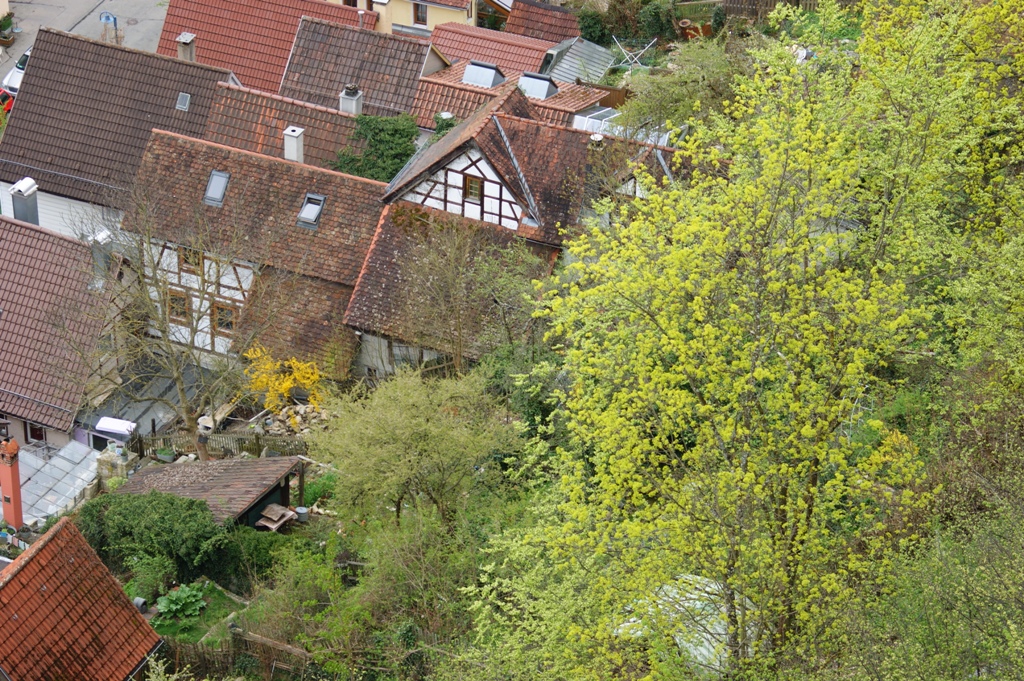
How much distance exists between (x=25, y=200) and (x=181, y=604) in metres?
16.3

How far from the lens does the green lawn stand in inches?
1086

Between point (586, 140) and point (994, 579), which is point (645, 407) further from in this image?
point (586, 140)

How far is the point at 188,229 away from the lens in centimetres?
3700

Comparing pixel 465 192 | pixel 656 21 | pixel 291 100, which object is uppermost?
pixel 656 21

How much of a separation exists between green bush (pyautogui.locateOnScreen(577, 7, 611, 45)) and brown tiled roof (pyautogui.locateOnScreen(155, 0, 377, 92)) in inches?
353

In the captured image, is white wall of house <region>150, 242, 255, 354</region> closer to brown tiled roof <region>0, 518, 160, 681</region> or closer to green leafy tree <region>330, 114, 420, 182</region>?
green leafy tree <region>330, 114, 420, 182</region>

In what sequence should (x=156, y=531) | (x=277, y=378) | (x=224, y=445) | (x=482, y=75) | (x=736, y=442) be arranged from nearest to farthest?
(x=736, y=442) → (x=156, y=531) → (x=224, y=445) → (x=277, y=378) → (x=482, y=75)

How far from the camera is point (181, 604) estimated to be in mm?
27984

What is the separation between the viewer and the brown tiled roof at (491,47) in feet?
164

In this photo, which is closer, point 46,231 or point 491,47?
point 46,231

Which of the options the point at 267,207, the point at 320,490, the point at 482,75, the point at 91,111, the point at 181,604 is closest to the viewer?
the point at 181,604

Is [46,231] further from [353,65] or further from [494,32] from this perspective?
[494,32]

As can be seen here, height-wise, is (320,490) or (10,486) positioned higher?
(320,490)

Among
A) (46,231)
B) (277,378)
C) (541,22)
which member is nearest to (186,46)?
(46,231)
